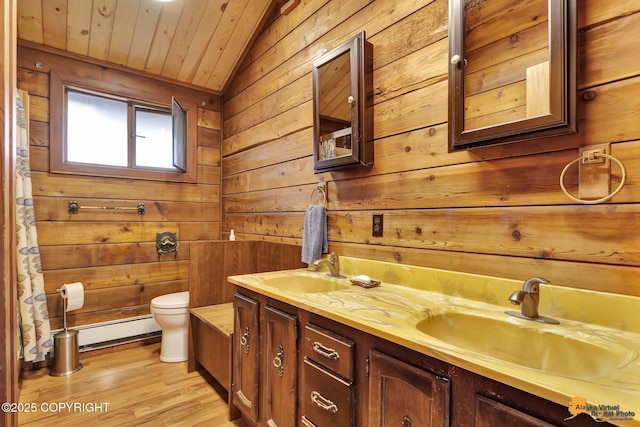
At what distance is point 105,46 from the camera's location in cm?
263

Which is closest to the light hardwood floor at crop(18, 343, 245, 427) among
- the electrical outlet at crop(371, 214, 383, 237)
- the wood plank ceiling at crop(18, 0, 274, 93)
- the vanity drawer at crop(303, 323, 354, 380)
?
the vanity drawer at crop(303, 323, 354, 380)

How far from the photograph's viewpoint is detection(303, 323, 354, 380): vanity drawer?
1.08 metres

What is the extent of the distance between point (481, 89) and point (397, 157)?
1.58 feet

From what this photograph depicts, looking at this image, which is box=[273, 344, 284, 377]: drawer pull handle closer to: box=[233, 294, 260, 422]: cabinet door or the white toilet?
box=[233, 294, 260, 422]: cabinet door

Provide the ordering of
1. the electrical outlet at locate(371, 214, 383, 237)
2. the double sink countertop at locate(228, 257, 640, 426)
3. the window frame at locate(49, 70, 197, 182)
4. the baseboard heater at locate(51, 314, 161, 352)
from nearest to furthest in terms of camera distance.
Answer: the double sink countertop at locate(228, 257, 640, 426), the electrical outlet at locate(371, 214, 383, 237), the window frame at locate(49, 70, 197, 182), the baseboard heater at locate(51, 314, 161, 352)

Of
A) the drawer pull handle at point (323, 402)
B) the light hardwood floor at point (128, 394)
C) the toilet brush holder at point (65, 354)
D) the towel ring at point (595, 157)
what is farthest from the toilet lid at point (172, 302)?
the towel ring at point (595, 157)

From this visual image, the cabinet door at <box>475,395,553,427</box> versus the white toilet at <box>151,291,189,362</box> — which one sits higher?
the cabinet door at <box>475,395,553,427</box>

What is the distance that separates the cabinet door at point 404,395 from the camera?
0.82 m

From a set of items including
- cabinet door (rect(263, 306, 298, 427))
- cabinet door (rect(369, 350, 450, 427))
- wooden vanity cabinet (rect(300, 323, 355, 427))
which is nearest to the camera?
cabinet door (rect(369, 350, 450, 427))

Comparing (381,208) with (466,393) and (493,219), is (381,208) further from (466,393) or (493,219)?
(466,393)

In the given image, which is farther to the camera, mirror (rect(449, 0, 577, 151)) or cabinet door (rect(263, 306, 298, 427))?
cabinet door (rect(263, 306, 298, 427))

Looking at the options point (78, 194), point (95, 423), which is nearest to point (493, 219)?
point (95, 423)

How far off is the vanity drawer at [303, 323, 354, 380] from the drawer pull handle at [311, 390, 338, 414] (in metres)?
0.12

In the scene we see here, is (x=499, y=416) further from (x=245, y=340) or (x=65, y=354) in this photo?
(x=65, y=354)
